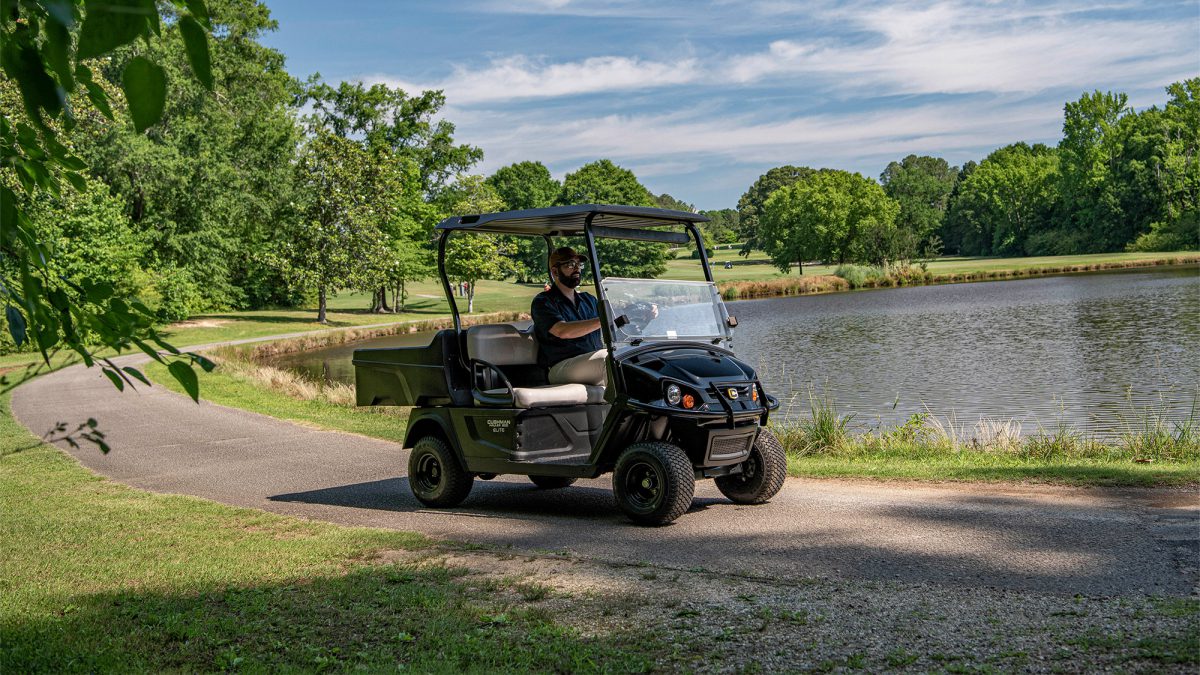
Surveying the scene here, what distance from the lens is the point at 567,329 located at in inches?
350

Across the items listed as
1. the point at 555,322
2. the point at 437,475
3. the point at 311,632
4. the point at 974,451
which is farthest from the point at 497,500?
the point at 974,451

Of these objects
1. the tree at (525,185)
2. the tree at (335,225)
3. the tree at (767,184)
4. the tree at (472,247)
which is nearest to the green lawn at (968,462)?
the tree at (335,225)

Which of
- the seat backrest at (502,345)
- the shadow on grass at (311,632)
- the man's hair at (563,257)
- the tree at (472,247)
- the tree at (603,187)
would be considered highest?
Answer: the tree at (603,187)

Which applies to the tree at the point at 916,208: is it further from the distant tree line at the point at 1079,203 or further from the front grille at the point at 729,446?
the front grille at the point at 729,446

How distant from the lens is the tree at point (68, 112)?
2113 millimetres

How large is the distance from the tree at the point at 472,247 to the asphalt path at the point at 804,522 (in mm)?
37800

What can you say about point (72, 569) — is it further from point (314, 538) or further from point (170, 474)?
point (170, 474)

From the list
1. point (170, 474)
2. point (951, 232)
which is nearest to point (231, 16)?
point (170, 474)

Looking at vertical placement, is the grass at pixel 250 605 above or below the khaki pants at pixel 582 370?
below

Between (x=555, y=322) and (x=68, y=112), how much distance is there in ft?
21.5

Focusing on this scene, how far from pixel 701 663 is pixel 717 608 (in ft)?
2.84

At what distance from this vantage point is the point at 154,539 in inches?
319

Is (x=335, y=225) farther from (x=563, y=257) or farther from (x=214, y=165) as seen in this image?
→ (x=563, y=257)

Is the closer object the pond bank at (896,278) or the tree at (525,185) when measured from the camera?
the pond bank at (896,278)
